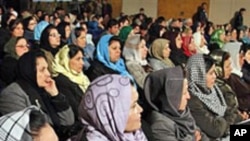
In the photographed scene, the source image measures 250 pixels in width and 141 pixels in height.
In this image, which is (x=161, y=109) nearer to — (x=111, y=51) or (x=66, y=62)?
(x=66, y=62)

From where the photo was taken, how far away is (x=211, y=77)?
13.0 ft

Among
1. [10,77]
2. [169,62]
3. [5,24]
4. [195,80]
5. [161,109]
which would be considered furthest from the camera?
[5,24]

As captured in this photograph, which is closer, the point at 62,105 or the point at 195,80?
the point at 62,105

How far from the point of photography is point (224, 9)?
15984 millimetres

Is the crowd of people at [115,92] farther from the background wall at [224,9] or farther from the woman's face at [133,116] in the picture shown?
the background wall at [224,9]

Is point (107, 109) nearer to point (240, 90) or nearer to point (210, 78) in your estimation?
point (210, 78)

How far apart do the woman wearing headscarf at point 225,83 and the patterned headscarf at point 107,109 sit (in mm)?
2039

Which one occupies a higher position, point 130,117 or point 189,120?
point 130,117

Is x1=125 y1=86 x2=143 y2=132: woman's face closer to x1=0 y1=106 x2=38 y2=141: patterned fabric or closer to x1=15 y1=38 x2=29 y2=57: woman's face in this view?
x1=0 y1=106 x2=38 y2=141: patterned fabric

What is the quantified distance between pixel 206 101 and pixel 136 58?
1909 mm

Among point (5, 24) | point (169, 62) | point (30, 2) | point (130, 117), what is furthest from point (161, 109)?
point (30, 2)

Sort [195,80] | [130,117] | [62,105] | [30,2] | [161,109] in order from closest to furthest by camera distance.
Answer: [130,117] < [161,109] < [62,105] < [195,80] < [30,2]

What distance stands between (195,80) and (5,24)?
12.7 feet

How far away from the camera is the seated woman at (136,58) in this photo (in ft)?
17.5
